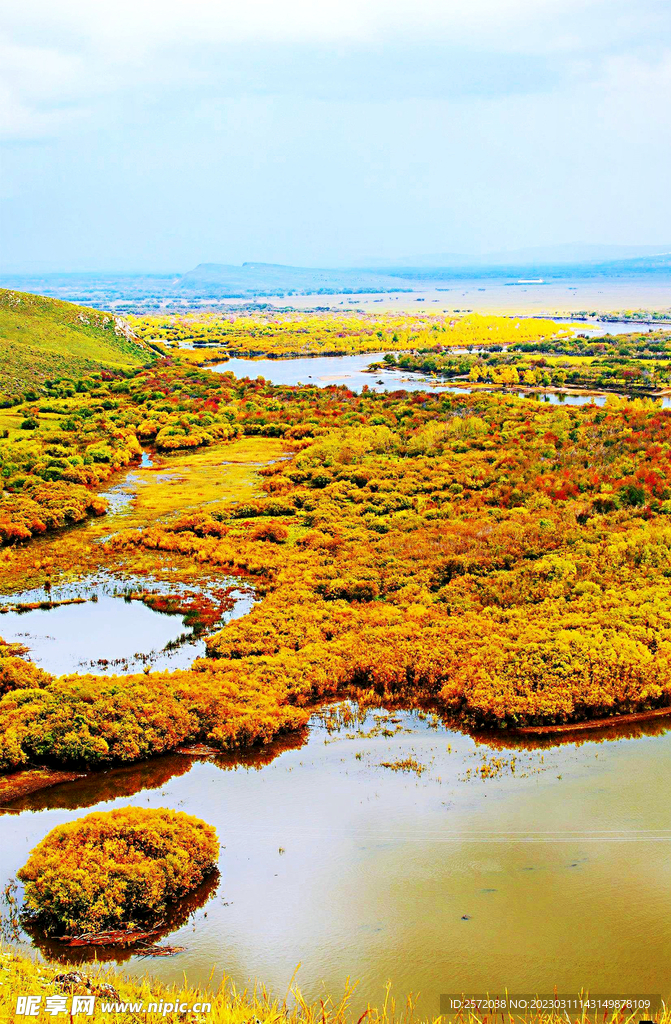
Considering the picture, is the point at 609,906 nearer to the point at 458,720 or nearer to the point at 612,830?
the point at 612,830

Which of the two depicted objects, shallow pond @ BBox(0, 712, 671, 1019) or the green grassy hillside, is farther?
the green grassy hillside

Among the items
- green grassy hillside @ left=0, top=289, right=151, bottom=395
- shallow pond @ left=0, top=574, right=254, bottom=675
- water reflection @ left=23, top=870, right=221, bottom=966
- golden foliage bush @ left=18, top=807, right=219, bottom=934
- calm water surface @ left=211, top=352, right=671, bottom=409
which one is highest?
green grassy hillside @ left=0, top=289, right=151, bottom=395

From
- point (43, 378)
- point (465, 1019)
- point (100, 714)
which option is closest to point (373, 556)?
point (100, 714)

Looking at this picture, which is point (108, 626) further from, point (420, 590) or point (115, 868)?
point (115, 868)

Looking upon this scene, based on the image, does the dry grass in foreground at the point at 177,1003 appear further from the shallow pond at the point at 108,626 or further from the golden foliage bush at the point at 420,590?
the shallow pond at the point at 108,626

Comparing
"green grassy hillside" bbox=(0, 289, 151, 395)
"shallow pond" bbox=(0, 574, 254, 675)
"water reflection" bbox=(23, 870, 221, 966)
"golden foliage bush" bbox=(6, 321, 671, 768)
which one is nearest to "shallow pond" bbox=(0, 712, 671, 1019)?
"water reflection" bbox=(23, 870, 221, 966)

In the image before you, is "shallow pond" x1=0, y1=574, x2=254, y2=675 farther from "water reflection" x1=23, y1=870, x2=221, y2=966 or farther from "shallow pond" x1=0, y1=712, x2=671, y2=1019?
"water reflection" x1=23, y1=870, x2=221, y2=966

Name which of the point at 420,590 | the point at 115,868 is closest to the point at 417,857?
the point at 115,868
